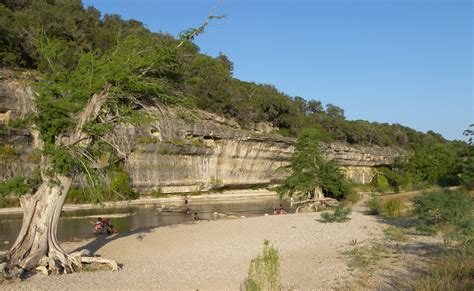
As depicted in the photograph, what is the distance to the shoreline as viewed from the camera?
3392 centimetres

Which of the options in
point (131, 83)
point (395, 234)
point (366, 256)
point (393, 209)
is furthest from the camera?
point (393, 209)

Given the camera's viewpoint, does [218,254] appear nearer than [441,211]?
Yes

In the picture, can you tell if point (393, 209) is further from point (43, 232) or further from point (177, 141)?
point (177, 141)

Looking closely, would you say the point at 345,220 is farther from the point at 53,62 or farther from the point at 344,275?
the point at 53,62

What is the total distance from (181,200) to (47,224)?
33941mm

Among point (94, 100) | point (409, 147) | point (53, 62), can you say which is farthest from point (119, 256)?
point (409, 147)

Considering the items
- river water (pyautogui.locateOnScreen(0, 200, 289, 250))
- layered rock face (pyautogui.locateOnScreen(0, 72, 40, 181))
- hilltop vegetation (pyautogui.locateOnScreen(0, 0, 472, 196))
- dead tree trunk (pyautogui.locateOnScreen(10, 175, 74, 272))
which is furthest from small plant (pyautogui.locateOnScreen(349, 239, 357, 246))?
layered rock face (pyautogui.locateOnScreen(0, 72, 40, 181))

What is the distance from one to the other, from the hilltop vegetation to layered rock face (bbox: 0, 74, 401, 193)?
4737 millimetres

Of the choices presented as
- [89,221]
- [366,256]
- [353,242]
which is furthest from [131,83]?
[89,221]

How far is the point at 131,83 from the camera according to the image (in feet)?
37.7

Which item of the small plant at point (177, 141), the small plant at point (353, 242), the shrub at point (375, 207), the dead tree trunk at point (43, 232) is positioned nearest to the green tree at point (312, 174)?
the shrub at point (375, 207)

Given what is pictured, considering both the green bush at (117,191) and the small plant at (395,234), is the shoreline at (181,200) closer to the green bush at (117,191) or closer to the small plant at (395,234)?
the green bush at (117,191)

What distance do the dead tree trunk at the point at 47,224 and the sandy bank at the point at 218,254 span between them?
0.58m

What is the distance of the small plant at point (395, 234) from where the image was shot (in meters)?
15.4
